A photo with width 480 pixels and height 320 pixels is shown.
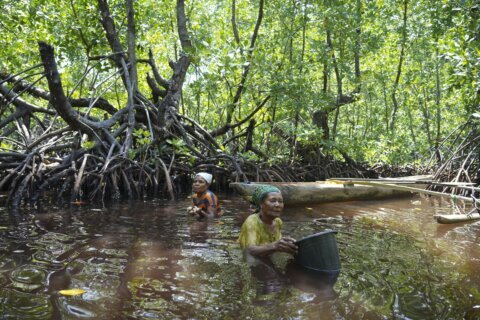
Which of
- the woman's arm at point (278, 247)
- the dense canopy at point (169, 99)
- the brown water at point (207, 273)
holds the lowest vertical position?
the brown water at point (207, 273)

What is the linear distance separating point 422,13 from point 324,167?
7040 mm

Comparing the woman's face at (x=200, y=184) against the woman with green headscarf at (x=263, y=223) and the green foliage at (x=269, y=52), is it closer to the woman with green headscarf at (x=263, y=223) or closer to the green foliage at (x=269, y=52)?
the woman with green headscarf at (x=263, y=223)

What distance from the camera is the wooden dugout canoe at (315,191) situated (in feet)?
19.5

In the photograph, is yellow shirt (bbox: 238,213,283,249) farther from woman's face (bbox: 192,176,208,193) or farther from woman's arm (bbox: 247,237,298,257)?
woman's face (bbox: 192,176,208,193)

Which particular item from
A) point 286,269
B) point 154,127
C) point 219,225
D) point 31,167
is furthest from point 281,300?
point 154,127

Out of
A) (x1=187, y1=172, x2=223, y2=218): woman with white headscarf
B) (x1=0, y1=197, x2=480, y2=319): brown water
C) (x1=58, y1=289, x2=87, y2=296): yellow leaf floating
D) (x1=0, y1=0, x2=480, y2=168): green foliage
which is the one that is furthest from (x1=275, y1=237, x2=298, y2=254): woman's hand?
(x1=0, y1=0, x2=480, y2=168): green foliage

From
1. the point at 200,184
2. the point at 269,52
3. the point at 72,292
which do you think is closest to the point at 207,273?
the point at 72,292

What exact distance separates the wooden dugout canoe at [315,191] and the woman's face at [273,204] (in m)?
2.11

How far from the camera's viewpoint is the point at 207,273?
9.93 ft

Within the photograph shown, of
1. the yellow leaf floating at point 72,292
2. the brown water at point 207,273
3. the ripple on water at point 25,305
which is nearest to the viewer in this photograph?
the ripple on water at point 25,305

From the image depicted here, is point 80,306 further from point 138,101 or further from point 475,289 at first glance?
point 138,101

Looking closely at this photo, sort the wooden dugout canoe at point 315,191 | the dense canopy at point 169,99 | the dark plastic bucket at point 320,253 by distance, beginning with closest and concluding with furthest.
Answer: the dark plastic bucket at point 320,253 → the wooden dugout canoe at point 315,191 → the dense canopy at point 169,99

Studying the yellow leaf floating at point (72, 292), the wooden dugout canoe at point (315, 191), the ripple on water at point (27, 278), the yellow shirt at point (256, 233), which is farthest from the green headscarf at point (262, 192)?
the wooden dugout canoe at point (315, 191)

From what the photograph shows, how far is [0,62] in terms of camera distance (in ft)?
31.4
